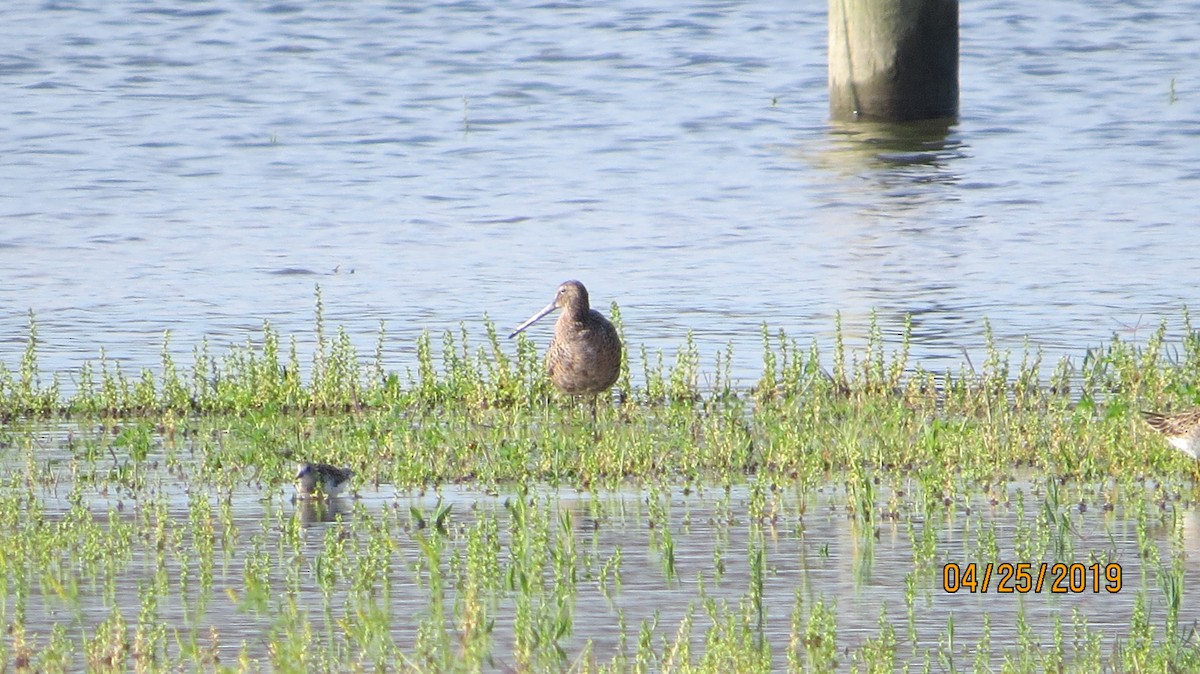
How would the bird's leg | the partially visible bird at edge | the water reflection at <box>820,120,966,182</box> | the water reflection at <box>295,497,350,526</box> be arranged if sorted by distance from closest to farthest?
the water reflection at <box>295,497,350,526</box>
the partially visible bird at edge
the bird's leg
the water reflection at <box>820,120,966,182</box>

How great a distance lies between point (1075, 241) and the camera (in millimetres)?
15273

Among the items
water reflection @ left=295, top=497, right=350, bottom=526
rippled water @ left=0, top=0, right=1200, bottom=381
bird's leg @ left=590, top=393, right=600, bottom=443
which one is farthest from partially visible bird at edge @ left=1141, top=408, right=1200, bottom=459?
water reflection @ left=295, top=497, right=350, bottom=526

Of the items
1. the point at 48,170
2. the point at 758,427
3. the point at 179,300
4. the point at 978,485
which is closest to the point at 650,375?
the point at 758,427

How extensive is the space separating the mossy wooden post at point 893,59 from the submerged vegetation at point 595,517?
305 inches

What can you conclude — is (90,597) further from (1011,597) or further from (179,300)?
(179,300)

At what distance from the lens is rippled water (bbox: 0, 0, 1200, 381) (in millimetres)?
13211

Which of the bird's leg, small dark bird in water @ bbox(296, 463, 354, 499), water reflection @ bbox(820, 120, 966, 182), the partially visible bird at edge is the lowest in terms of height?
water reflection @ bbox(820, 120, 966, 182)

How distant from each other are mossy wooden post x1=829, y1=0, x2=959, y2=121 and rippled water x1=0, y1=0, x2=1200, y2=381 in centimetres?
35

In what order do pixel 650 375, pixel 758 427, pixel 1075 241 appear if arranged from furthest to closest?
1. pixel 1075 241
2. pixel 650 375
3. pixel 758 427

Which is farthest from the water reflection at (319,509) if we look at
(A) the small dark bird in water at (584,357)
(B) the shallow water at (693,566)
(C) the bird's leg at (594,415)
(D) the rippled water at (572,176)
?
(D) the rippled water at (572,176)

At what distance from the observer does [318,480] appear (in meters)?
7.95

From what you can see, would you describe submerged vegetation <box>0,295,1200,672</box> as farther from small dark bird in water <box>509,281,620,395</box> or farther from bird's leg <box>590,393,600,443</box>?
small dark bird in water <box>509,281,620,395</box>

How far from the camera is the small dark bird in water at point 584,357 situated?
9891 mm

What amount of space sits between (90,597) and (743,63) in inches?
763
